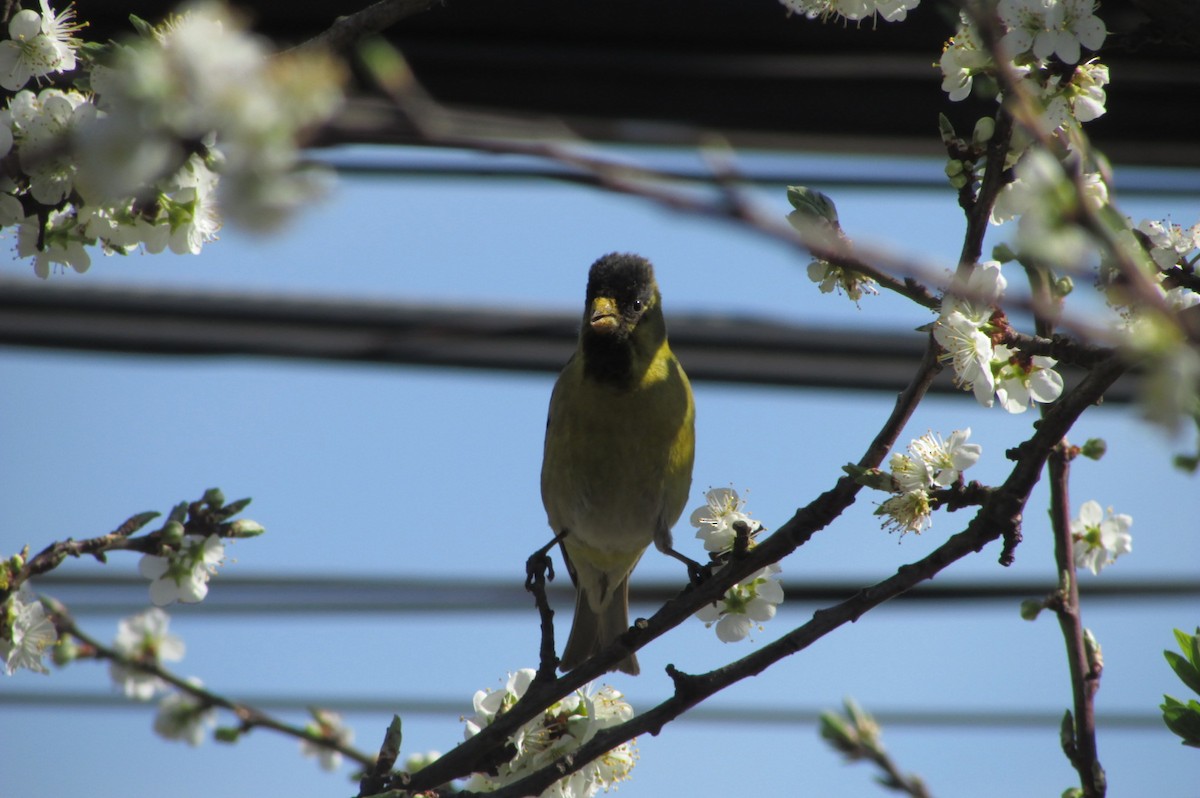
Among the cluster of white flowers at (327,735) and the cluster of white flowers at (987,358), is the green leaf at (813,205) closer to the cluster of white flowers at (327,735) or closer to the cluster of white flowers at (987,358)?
the cluster of white flowers at (987,358)

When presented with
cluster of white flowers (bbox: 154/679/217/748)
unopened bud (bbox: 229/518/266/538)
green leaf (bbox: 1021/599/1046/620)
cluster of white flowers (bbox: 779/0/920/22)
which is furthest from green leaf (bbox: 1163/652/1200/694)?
cluster of white flowers (bbox: 154/679/217/748)

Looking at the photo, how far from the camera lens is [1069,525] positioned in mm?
1979

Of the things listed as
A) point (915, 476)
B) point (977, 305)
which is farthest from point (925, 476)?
point (977, 305)

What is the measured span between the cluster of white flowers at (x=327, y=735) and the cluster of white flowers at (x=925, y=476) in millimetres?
1623

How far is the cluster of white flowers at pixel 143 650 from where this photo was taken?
2703mm

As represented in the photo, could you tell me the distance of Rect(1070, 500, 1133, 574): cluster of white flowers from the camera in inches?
84.4

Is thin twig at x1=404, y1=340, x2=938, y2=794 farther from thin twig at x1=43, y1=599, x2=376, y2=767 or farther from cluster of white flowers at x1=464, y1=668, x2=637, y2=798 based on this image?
thin twig at x1=43, y1=599, x2=376, y2=767

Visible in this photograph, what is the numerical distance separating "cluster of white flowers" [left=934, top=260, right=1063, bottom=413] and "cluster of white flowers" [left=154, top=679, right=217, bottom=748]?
6.47 ft

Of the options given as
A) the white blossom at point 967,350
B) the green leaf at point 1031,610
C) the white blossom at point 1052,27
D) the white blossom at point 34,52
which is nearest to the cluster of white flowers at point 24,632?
the white blossom at point 34,52

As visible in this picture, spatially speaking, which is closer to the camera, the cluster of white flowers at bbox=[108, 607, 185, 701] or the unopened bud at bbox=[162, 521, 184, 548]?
the unopened bud at bbox=[162, 521, 184, 548]

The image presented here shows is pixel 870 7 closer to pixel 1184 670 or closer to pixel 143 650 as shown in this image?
pixel 1184 670

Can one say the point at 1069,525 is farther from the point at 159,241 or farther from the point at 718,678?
the point at 159,241

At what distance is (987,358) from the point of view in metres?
1.68

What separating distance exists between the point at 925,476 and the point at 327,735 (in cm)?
177
